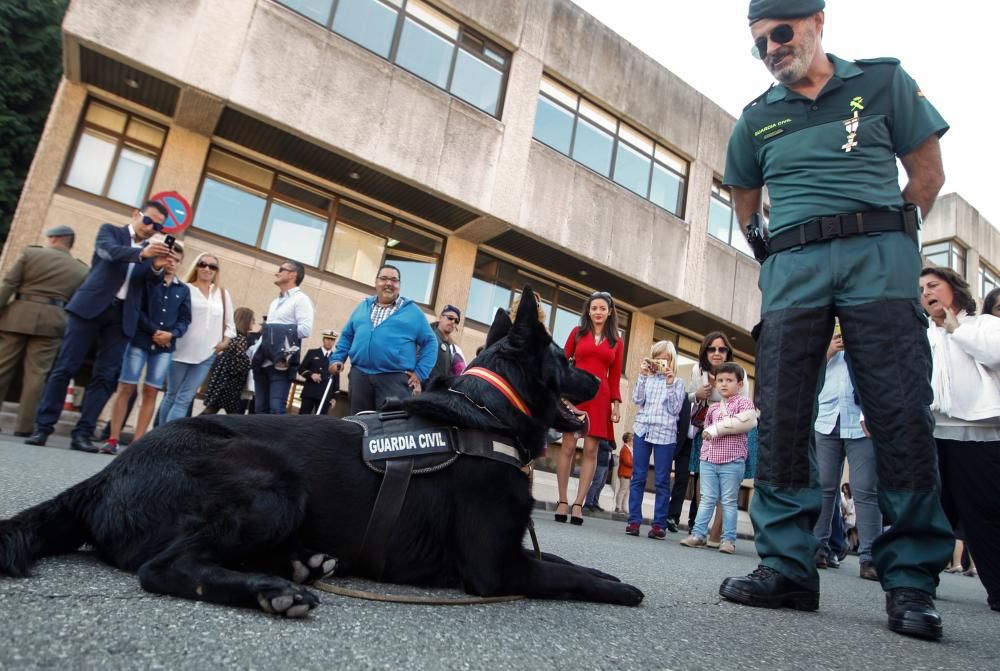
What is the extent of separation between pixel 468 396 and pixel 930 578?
196cm

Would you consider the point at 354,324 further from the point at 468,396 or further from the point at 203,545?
the point at 203,545

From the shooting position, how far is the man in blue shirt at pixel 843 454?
504cm

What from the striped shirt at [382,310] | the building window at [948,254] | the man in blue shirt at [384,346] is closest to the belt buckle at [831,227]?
the man in blue shirt at [384,346]

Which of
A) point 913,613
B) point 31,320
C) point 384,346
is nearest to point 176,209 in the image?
point 31,320

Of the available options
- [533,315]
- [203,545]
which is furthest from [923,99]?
[203,545]

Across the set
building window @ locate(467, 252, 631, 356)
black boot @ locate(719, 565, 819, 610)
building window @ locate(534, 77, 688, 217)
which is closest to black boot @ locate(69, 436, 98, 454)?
black boot @ locate(719, 565, 819, 610)

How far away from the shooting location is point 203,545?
167 centimetres

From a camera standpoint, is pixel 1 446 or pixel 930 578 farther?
pixel 1 446

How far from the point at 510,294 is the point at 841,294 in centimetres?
1272

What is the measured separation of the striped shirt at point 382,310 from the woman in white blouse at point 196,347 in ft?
6.49

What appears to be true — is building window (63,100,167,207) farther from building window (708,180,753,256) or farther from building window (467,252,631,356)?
building window (708,180,753,256)

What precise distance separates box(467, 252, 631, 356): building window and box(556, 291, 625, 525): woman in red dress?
7.26 meters

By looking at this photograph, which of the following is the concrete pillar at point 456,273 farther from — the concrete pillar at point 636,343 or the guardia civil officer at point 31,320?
the guardia civil officer at point 31,320

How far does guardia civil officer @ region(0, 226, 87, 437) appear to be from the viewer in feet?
20.5
